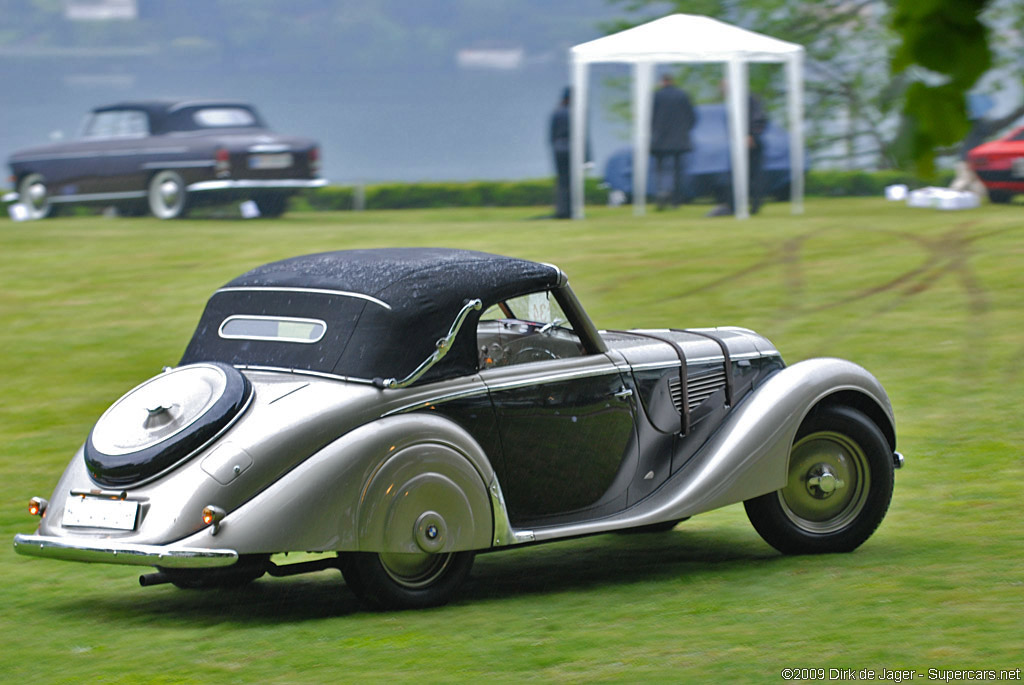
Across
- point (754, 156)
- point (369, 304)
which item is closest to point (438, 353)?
point (369, 304)

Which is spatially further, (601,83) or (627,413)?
(601,83)

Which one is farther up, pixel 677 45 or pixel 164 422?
pixel 677 45

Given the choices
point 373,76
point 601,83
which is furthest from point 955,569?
point 373,76

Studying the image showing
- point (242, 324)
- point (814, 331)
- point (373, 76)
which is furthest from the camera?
point (373, 76)

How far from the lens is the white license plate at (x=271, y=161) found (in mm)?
20312

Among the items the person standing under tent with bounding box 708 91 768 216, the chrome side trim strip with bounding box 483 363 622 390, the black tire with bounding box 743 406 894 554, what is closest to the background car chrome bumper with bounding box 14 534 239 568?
the chrome side trim strip with bounding box 483 363 622 390

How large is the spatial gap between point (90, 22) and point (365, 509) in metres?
24.7

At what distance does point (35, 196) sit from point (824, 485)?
1710cm

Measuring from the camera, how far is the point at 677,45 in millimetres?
18891

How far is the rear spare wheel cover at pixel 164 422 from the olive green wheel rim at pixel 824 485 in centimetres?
276

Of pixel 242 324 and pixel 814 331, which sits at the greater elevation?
pixel 242 324

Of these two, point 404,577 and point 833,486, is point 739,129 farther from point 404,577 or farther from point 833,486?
point 404,577

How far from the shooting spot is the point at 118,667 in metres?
→ 4.87

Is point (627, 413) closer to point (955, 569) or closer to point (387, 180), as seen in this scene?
point (955, 569)
